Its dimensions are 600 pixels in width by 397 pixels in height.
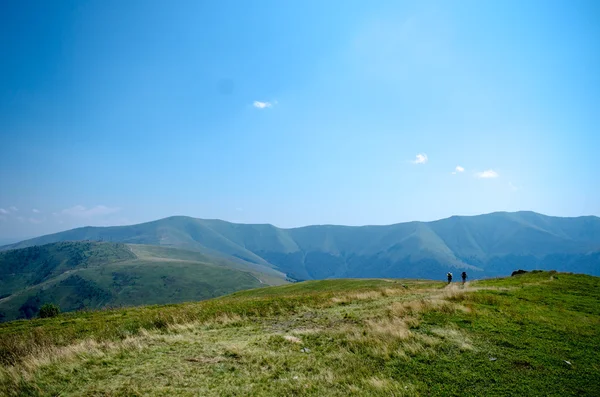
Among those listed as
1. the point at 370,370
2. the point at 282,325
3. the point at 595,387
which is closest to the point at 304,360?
the point at 370,370

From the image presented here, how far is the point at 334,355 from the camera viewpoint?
13102 mm

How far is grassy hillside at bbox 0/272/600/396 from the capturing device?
33.5ft

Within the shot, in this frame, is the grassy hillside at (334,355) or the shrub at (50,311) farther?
the shrub at (50,311)

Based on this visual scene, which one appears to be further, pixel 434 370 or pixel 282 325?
pixel 282 325

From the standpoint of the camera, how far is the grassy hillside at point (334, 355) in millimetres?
10203

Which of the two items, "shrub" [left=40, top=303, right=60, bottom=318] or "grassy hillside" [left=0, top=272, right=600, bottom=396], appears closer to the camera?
"grassy hillside" [left=0, top=272, right=600, bottom=396]

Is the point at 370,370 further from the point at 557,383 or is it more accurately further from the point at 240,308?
the point at 240,308

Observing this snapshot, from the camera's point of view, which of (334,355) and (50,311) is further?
(50,311)

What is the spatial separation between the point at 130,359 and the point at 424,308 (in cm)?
1789

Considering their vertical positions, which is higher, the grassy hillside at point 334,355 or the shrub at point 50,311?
the grassy hillside at point 334,355

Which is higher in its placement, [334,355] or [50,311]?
[334,355]

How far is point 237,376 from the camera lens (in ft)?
36.9

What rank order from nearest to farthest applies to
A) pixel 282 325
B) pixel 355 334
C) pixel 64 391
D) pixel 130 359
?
pixel 64 391
pixel 130 359
pixel 355 334
pixel 282 325

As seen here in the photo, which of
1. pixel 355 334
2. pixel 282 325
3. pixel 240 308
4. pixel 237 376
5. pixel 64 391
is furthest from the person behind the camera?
pixel 240 308
